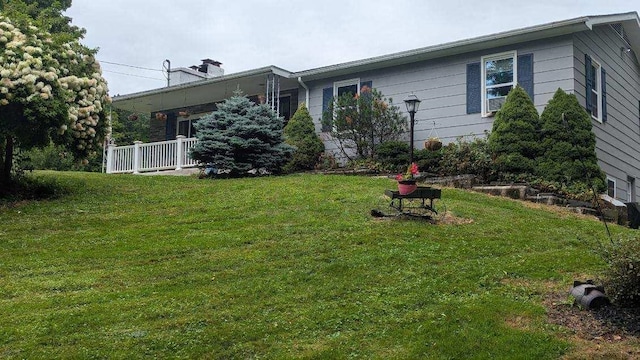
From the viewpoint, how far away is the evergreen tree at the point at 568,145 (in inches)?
498

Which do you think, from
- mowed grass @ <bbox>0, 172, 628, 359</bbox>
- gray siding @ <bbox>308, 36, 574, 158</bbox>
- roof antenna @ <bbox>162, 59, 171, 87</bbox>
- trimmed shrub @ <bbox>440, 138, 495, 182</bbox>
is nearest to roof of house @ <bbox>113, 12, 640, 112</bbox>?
gray siding @ <bbox>308, 36, 574, 158</bbox>

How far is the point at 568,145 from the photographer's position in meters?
12.8

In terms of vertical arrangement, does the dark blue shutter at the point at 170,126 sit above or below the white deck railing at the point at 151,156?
above

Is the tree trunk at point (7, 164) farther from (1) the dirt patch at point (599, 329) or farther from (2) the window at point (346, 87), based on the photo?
(1) the dirt patch at point (599, 329)

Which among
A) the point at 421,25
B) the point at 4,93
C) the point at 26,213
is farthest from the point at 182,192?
the point at 421,25

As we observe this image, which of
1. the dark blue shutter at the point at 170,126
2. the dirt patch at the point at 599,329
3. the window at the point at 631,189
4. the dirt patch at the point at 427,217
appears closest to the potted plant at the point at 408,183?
the dirt patch at the point at 427,217

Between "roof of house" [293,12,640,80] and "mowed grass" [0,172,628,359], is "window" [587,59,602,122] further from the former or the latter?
"mowed grass" [0,172,628,359]

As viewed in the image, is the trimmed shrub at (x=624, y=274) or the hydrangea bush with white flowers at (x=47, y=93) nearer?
the trimmed shrub at (x=624, y=274)

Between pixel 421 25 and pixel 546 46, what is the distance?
32.4 ft

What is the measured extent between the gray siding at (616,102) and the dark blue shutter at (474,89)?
6.99ft

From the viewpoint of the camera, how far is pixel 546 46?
1413 centimetres

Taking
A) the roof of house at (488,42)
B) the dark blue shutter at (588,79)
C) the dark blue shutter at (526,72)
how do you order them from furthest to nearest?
the dark blue shutter at (588,79) → the dark blue shutter at (526,72) → the roof of house at (488,42)

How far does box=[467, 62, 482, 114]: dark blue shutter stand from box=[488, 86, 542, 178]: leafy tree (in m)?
1.30

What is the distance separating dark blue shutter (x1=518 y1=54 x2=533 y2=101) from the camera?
14.2 m
